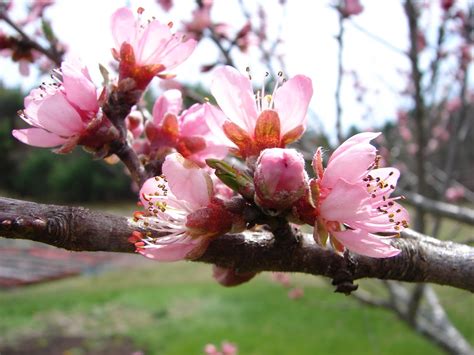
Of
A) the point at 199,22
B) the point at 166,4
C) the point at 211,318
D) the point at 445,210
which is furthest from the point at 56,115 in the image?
the point at 211,318

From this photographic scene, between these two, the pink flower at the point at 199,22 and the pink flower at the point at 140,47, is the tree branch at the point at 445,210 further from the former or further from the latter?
the pink flower at the point at 140,47

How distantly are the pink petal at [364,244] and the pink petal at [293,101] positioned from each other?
0.18m

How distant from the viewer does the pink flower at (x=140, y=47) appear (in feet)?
2.79

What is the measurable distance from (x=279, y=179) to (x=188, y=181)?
0.14 meters

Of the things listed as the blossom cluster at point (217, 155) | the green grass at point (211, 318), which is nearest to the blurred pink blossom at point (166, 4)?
the blossom cluster at point (217, 155)

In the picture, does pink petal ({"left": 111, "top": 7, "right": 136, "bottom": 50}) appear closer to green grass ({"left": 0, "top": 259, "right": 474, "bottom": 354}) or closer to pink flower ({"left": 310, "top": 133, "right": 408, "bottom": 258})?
pink flower ({"left": 310, "top": 133, "right": 408, "bottom": 258})

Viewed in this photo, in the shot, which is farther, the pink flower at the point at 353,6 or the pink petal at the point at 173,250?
the pink flower at the point at 353,6

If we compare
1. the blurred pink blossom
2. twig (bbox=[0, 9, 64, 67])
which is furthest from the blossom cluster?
the blurred pink blossom

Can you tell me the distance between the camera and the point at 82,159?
22.2 meters

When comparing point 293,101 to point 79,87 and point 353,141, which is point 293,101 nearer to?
point 353,141

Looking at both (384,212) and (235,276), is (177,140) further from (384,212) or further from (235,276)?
(384,212)

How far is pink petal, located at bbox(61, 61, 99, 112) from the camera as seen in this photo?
29.7 inches

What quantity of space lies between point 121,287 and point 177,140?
1062 centimetres

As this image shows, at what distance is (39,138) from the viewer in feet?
2.67
